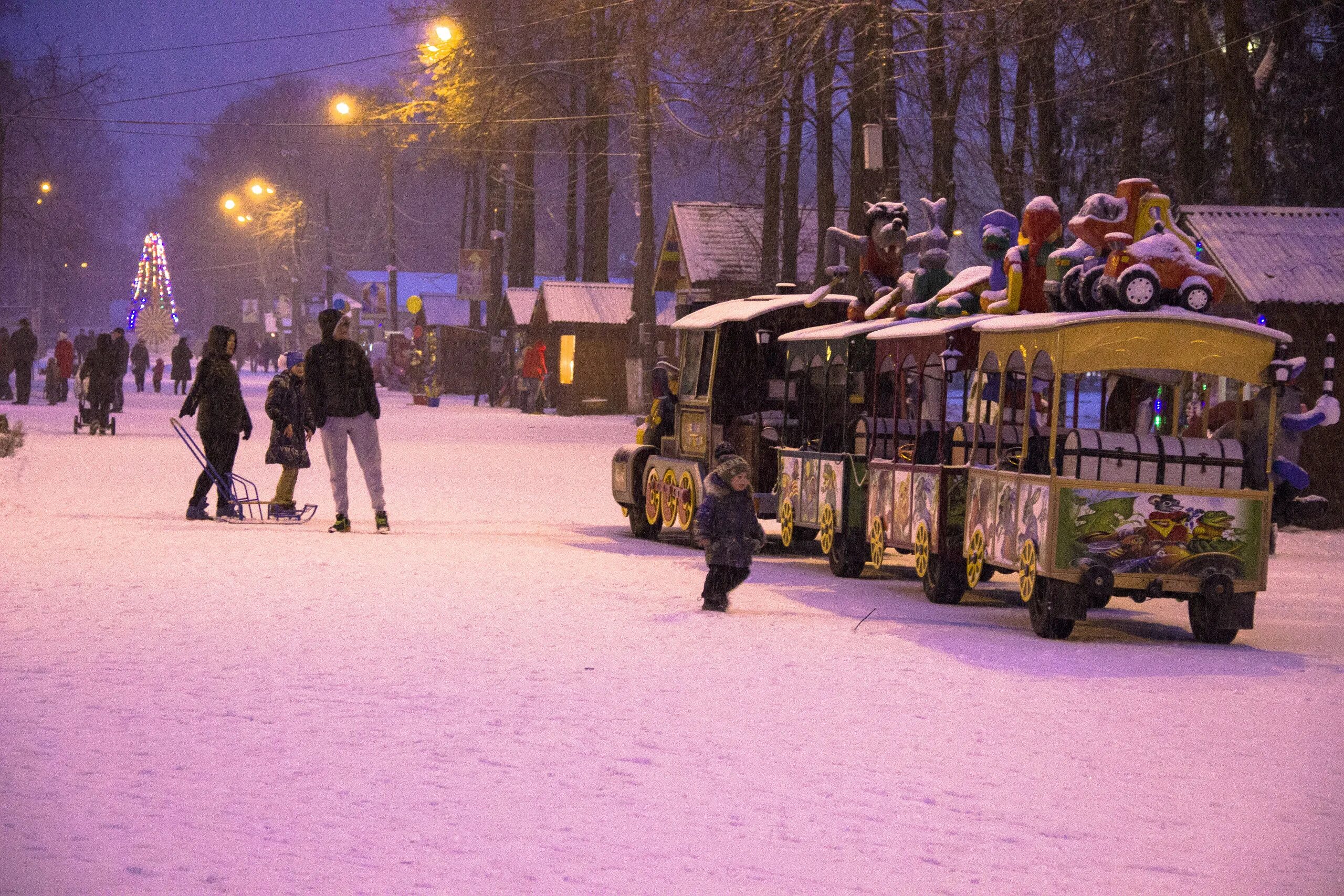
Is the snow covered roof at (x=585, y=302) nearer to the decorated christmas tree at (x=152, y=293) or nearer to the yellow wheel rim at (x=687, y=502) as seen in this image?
the yellow wheel rim at (x=687, y=502)

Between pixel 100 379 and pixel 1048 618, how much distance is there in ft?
73.6

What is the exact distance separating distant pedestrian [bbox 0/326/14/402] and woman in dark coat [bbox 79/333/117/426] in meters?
11.3

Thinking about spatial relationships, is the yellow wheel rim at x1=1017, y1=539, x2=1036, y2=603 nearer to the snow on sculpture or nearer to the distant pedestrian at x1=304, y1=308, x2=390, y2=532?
the snow on sculpture

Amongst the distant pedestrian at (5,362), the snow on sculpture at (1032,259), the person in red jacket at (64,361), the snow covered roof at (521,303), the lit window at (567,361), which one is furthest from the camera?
the snow covered roof at (521,303)

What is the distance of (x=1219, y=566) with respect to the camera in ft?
35.1

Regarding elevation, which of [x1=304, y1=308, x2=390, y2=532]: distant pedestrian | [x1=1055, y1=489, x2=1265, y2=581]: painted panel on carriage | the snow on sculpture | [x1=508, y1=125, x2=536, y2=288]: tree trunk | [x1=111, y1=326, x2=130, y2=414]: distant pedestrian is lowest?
[x1=1055, y1=489, x2=1265, y2=581]: painted panel on carriage

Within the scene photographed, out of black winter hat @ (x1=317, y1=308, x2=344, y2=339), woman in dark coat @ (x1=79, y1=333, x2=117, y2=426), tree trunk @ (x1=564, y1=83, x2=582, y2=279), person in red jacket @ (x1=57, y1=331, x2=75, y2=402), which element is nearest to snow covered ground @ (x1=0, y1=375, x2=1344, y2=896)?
black winter hat @ (x1=317, y1=308, x2=344, y2=339)

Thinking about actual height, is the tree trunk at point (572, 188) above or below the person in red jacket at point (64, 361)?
above

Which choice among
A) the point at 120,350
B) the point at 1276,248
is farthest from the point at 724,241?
the point at 1276,248

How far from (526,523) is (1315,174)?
16.7 m

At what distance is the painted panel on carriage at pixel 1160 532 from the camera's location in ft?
34.8

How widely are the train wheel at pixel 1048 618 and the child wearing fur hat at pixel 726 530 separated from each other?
1.90 meters

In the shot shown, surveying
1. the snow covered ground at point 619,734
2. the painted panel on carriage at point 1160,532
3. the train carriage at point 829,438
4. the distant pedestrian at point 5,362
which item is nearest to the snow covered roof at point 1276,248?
the train carriage at point 829,438

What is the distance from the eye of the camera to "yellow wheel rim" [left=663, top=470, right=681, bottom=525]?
16453 millimetres
